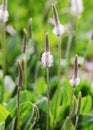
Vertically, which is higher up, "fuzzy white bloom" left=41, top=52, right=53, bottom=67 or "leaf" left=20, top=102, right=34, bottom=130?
"fuzzy white bloom" left=41, top=52, right=53, bottom=67

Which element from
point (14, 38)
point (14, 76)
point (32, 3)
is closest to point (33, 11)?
point (32, 3)

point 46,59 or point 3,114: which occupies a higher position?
point 46,59

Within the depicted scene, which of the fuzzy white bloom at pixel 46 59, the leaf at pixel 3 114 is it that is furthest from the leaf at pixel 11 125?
the fuzzy white bloom at pixel 46 59

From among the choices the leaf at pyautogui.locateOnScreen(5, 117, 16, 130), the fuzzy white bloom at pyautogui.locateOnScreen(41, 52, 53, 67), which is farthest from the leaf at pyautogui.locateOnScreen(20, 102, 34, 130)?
the fuzzy white bloom at pyautogui.locateOnScreen(41, 52, 53, 67)

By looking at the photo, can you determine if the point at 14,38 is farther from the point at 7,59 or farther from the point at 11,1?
the point at 11,1

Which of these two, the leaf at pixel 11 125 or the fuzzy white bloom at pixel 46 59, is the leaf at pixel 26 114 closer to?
the leaf at pixel 11 125

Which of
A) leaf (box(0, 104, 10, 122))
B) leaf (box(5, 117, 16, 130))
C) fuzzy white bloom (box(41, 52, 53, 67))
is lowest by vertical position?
leaf (box(5, 117, 16, 130))

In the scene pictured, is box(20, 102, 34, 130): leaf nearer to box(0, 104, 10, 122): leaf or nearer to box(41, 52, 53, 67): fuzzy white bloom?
box(0, 104, 10, 122): leaf

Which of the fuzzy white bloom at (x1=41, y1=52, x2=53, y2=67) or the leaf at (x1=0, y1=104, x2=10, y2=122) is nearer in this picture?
the fuzzy white bloom at (x1=41, y1=52, x2=53, y2=67)

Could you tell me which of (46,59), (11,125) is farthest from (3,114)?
(46,59)

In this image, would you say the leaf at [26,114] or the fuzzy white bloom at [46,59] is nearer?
the fuzzy white bloom at [46,59]

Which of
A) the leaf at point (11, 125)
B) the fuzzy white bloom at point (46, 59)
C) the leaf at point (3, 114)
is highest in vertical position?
the fuzzy white bloom at point (46, 59)

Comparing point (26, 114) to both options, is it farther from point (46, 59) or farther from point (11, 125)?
point (46, 59)
